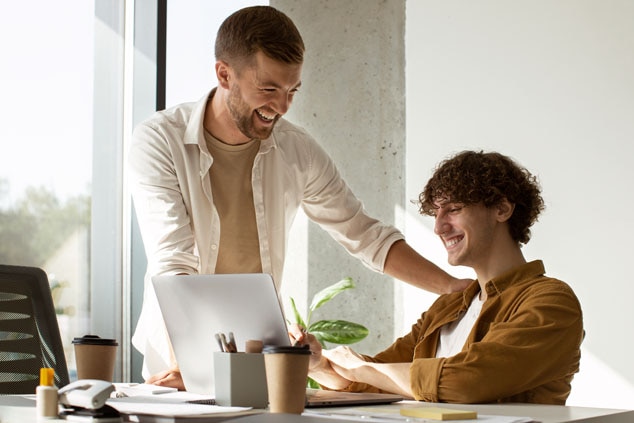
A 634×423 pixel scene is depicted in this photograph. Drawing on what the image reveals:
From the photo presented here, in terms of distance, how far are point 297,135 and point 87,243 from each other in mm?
1360

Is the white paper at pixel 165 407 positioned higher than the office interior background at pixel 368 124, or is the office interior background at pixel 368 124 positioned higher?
the office interior background at pixel 368 124

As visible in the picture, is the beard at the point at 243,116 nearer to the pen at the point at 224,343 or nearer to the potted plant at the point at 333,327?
the pen at the point at 224,343

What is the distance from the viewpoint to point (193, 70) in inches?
159

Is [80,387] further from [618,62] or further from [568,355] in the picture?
[618,62]

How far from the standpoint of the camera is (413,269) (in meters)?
2.87

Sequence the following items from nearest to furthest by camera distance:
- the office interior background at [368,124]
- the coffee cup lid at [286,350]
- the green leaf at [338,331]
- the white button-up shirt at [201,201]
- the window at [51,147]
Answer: the coffee cup lid at [286,350] → the white button-up shirt at [201,201] → the window at [51,147] → the office interior background at [368,124] → the green leaf at [338,331]

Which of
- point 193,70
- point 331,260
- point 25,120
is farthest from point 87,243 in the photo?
point 331,260

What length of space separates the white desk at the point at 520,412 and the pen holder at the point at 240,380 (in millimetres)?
127

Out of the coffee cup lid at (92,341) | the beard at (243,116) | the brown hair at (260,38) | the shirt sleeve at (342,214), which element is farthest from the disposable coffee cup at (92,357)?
the shirt sleeve at (342,214)

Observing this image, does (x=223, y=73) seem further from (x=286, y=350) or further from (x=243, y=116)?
(x=286, y=350)

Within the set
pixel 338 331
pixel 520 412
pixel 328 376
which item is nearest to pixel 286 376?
pixel 520 412

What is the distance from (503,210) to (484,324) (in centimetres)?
38

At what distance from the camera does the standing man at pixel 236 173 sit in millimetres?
2490

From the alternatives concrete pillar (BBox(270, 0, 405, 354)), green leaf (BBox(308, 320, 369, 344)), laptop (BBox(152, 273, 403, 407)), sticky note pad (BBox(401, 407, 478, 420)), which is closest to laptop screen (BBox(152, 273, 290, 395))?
laptop (BBox(152, 273, 403, 407))
